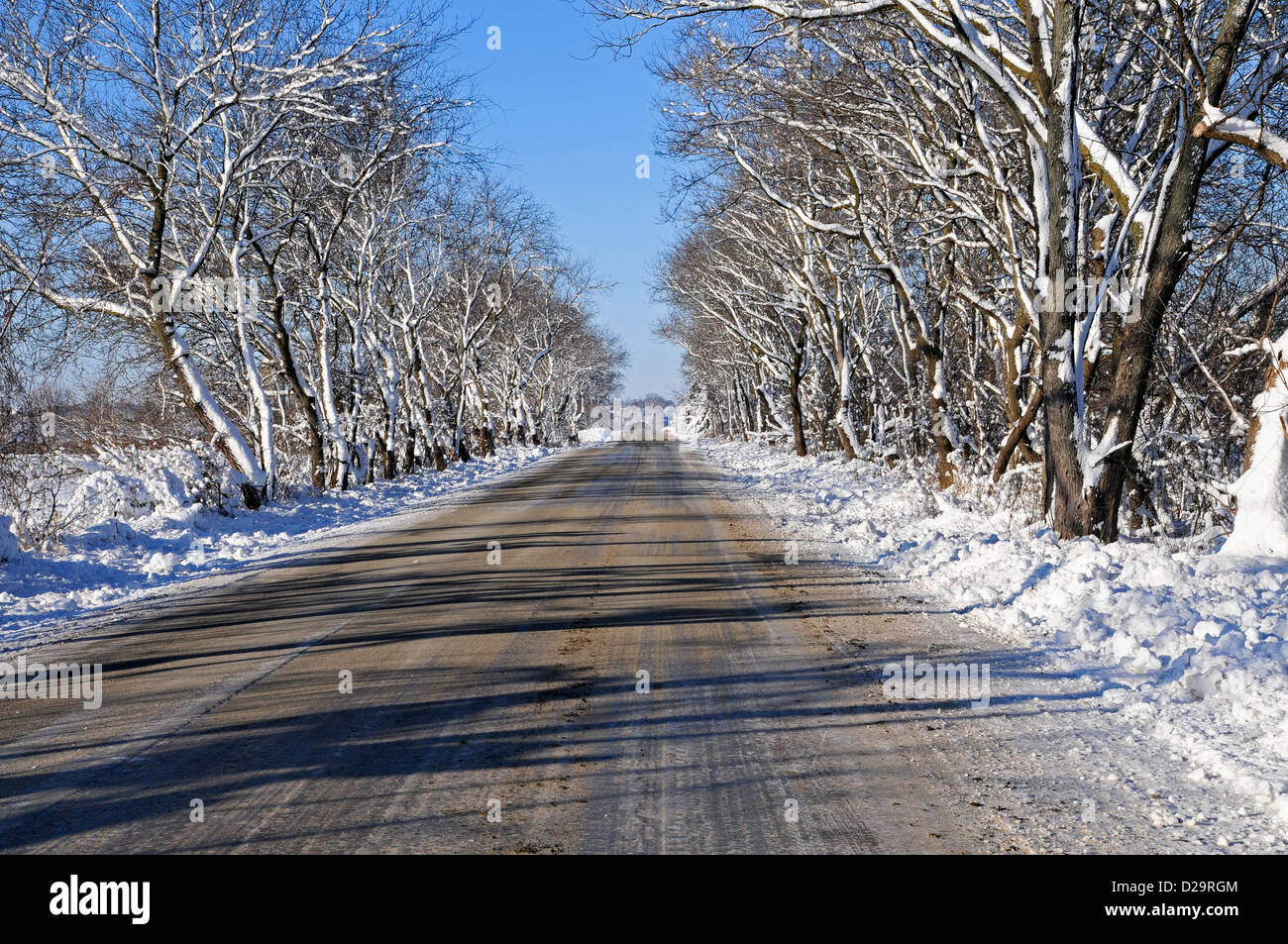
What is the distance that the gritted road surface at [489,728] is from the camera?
3.88 metres

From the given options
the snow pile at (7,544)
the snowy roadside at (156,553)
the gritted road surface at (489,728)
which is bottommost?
the gritted road surface at (489,728)

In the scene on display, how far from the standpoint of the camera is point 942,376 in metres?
19.0

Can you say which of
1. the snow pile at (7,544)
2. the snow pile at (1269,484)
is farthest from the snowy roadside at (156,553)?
the snow pile at (1269,484)

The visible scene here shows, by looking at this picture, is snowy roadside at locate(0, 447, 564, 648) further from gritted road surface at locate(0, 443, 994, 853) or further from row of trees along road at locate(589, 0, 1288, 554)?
row of trees along road at locate(589, 0, 1288, 554)

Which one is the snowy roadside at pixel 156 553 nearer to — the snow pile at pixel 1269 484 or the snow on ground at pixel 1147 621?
the snow on ground at pixel 1147 621

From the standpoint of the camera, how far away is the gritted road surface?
12.7 feet

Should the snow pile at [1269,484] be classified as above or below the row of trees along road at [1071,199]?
below

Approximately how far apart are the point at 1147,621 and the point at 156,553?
11.5 metres

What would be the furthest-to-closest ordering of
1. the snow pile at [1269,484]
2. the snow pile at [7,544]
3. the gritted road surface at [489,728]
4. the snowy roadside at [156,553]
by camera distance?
the snow pile at [7,544], the snowy roadside at [156,553], the snow pile at [1269,484], the gritted road surface at [489,728]

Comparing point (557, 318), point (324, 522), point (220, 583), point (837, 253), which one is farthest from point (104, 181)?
point (557, 318)

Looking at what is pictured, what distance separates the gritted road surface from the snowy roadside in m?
1.03

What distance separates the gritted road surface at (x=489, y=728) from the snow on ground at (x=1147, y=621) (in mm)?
1163
